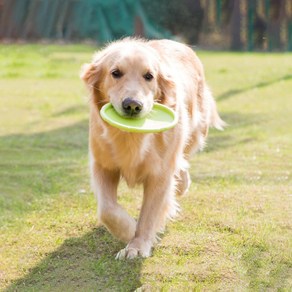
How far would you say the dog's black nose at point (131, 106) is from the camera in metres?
5.08

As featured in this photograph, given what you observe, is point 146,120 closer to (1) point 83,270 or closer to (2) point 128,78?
(2) point 128,78

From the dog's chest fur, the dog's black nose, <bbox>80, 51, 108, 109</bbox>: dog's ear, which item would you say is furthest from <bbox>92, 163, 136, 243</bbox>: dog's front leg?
the dog's black nose

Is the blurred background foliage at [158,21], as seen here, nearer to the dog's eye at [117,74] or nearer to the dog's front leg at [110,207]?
the dog's front leg at [110,207]

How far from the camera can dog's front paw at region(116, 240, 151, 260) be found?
5.32 m

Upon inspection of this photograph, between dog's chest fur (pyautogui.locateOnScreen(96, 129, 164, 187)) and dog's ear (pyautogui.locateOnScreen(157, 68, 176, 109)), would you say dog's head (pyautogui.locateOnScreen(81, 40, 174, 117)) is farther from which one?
dog's chest fur (pyautogui.locateOnScreen(96, 129, 164, 187))

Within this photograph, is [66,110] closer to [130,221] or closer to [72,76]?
[72,76]

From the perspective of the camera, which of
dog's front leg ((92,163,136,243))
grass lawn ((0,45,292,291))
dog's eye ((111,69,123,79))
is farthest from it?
dog's front leg ((92,163,136,243))

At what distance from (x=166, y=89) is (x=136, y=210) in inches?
54.4

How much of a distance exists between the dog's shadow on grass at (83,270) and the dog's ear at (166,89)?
113 centimetres

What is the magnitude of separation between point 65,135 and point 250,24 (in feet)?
45.9

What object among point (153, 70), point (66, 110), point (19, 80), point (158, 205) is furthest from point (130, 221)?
point (19, 80)

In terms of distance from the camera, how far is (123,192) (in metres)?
7.19

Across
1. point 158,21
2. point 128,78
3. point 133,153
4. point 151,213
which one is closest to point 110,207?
point 151,213

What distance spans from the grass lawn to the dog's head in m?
1.08
